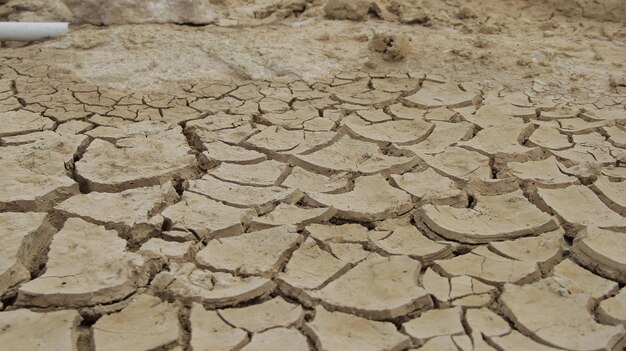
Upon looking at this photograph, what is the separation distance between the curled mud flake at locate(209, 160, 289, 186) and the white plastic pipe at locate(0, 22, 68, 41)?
6.53 feet

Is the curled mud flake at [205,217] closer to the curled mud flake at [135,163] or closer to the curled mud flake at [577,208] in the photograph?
the curled mud flake at [135,163]

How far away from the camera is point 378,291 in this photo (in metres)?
2.04

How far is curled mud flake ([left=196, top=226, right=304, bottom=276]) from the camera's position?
2154mm

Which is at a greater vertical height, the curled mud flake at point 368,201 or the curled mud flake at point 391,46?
the curled mud flake at point 391,46

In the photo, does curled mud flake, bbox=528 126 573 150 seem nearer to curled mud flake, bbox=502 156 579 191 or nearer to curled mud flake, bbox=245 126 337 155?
curled mud flake, bbox=502 156 579 191

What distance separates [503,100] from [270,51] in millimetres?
1374

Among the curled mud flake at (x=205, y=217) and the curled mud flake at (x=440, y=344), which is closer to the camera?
the curled mud flake at (x=440, y=344)

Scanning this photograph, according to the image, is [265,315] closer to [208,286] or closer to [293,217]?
[208,286]

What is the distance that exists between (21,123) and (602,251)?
8.01 feet

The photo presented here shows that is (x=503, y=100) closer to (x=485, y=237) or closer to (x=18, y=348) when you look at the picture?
(x=485, y=237)

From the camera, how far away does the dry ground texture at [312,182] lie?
1.95m

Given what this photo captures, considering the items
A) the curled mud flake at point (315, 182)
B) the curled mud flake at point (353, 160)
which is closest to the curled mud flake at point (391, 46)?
the curled mud flake at point (353, 160)

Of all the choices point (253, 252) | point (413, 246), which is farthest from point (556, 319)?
point (253, 252)

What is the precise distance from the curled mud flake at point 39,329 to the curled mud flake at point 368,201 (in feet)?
3.14
